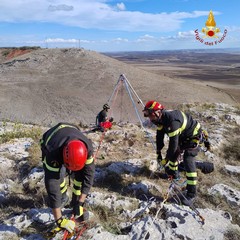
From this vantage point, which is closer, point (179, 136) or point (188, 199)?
point (188, 199)

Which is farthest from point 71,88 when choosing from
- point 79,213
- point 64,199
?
point 79,213

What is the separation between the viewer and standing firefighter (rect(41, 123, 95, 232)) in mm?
3547

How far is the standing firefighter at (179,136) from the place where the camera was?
17.0 feet

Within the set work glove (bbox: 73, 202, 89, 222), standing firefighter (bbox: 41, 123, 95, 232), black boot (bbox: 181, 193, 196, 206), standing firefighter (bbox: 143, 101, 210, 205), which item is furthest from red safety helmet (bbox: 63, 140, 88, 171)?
black boot (bbox: 181, 193, 196, 206)

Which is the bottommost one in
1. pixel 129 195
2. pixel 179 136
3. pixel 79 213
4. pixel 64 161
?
pixel 129 195

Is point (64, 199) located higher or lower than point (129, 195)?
higher

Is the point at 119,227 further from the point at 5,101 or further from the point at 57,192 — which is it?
the point at 5,101

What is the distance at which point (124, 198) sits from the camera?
5.11 meters

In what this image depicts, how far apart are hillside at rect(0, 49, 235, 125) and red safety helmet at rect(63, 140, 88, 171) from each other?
1629 cm

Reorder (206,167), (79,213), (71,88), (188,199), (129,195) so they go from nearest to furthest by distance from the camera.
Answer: (79,213), (188,199), (129,195), (206,167), (71,88)

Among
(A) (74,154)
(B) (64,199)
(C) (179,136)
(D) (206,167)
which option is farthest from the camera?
(D) (206,167)

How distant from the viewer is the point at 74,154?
3.50m

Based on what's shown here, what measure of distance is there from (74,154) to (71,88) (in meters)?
28.5

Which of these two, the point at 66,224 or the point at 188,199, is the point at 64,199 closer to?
the point at 66,224
